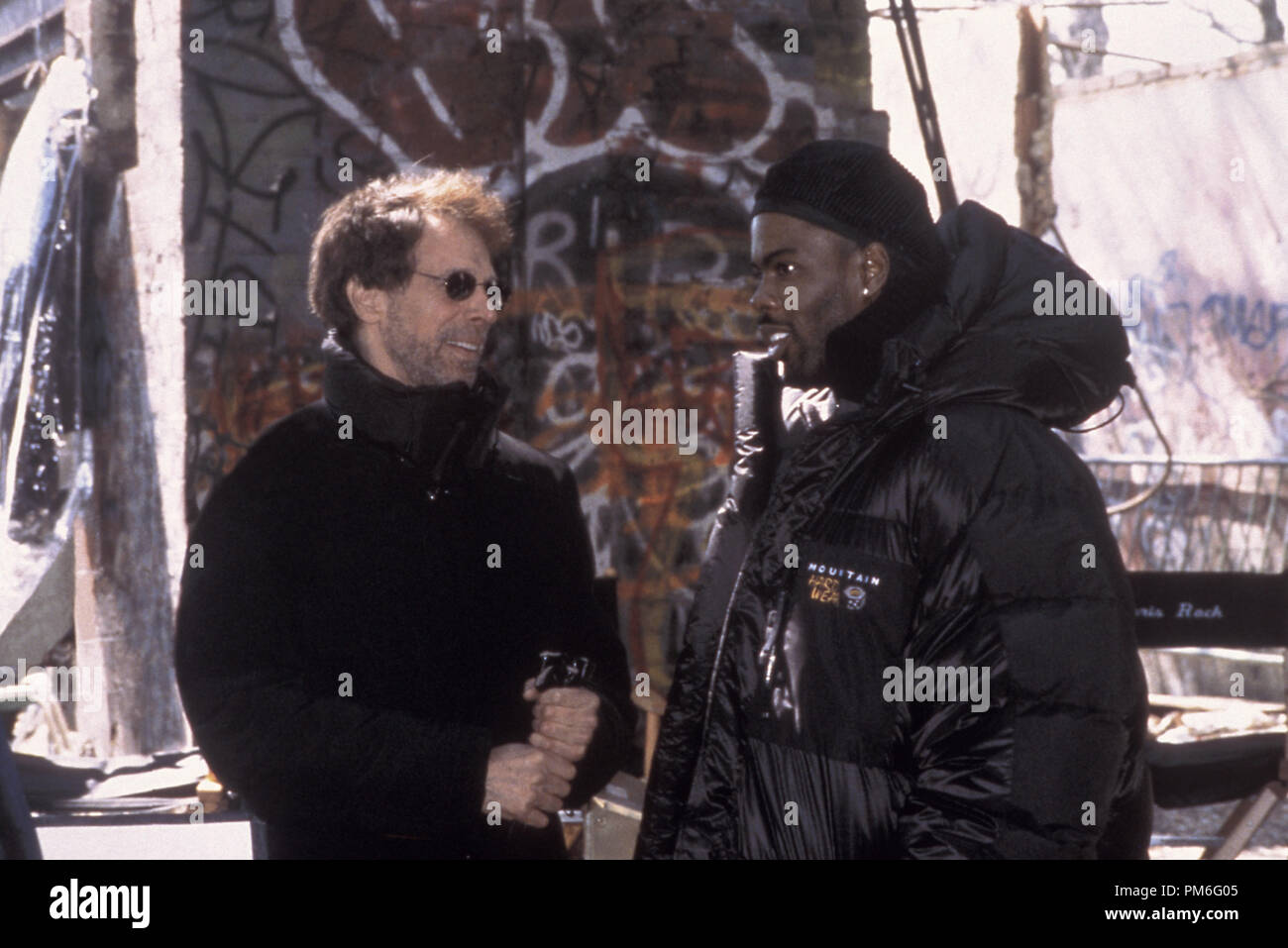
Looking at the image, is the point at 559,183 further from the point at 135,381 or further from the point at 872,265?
the point at 872,265

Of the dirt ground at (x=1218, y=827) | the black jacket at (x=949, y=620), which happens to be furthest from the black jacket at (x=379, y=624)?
the dirt ground at (x=1218, y=827)

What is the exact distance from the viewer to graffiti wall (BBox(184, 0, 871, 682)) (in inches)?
182

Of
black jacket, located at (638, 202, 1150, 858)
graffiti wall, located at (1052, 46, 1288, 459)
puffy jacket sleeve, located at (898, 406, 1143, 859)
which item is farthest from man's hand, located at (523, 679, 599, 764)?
graffiti wall, located at (1052, 46, 1288, 459)

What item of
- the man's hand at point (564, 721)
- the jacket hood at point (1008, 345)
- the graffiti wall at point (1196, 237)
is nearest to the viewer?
the jacket hood at point (1008, 345)

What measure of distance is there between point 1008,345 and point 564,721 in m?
0.99

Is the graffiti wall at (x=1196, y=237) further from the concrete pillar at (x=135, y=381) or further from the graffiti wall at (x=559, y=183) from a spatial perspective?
the concrete pillar at (x=135, y=381)

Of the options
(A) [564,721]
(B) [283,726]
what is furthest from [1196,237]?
(B) [283,726]

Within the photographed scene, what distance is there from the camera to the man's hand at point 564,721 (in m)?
2.35

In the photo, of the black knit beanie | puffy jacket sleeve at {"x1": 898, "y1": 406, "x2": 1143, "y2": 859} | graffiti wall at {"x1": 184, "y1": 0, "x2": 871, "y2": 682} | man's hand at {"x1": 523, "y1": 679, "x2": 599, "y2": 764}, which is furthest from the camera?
graffiti wall at {"x1": 184, "y1": 0, "x2": 871, "y2": 682}

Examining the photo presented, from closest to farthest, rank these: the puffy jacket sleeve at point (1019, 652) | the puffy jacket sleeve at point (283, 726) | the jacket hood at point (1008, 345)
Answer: the puffy jacket sleeve at point (1019, 652) → the jacket hood at point (1008, 345) → the puffy jacket sleeve at point (283, 726)

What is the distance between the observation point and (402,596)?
239cm

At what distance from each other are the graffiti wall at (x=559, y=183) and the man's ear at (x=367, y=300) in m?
2.15

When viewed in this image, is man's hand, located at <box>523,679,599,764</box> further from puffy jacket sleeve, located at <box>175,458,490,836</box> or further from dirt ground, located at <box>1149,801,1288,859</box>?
dirt ground, located at <box>1149,801,1288,859</box>
